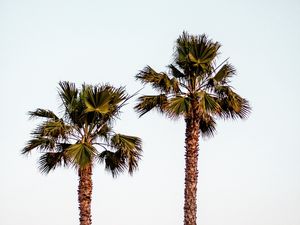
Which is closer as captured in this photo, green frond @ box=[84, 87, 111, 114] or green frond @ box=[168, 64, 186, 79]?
green frond @ box=[84, 87, 111, 114]

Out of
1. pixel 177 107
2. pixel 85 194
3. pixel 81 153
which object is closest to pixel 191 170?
pixel 177 107

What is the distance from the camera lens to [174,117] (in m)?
29.5

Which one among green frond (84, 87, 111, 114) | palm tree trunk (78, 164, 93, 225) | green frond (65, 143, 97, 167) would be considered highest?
green frond (84, 87, 111, 114)

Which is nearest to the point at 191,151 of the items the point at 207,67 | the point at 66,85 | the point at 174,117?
the point at 174,117

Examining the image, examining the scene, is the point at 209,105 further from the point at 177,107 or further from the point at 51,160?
the point at 51,160

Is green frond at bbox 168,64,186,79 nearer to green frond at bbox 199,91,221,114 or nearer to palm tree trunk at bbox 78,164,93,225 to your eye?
green frond at bbox 199,91,221,114

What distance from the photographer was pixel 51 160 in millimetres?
29469

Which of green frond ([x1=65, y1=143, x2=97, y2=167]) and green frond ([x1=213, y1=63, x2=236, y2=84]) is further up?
green frond ([x1=213, y1=63, x2=236, y2=84])

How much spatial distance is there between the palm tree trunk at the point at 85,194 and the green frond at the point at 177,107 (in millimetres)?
3836

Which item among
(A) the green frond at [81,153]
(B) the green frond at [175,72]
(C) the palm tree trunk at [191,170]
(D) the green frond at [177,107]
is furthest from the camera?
(B) the green frond at [175,72]

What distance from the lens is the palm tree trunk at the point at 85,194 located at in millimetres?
28500

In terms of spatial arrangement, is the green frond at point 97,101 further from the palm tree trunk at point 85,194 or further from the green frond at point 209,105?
the green frond at point 209,105

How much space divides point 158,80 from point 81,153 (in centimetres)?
474

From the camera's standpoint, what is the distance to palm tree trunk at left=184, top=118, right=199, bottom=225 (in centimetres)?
2911
